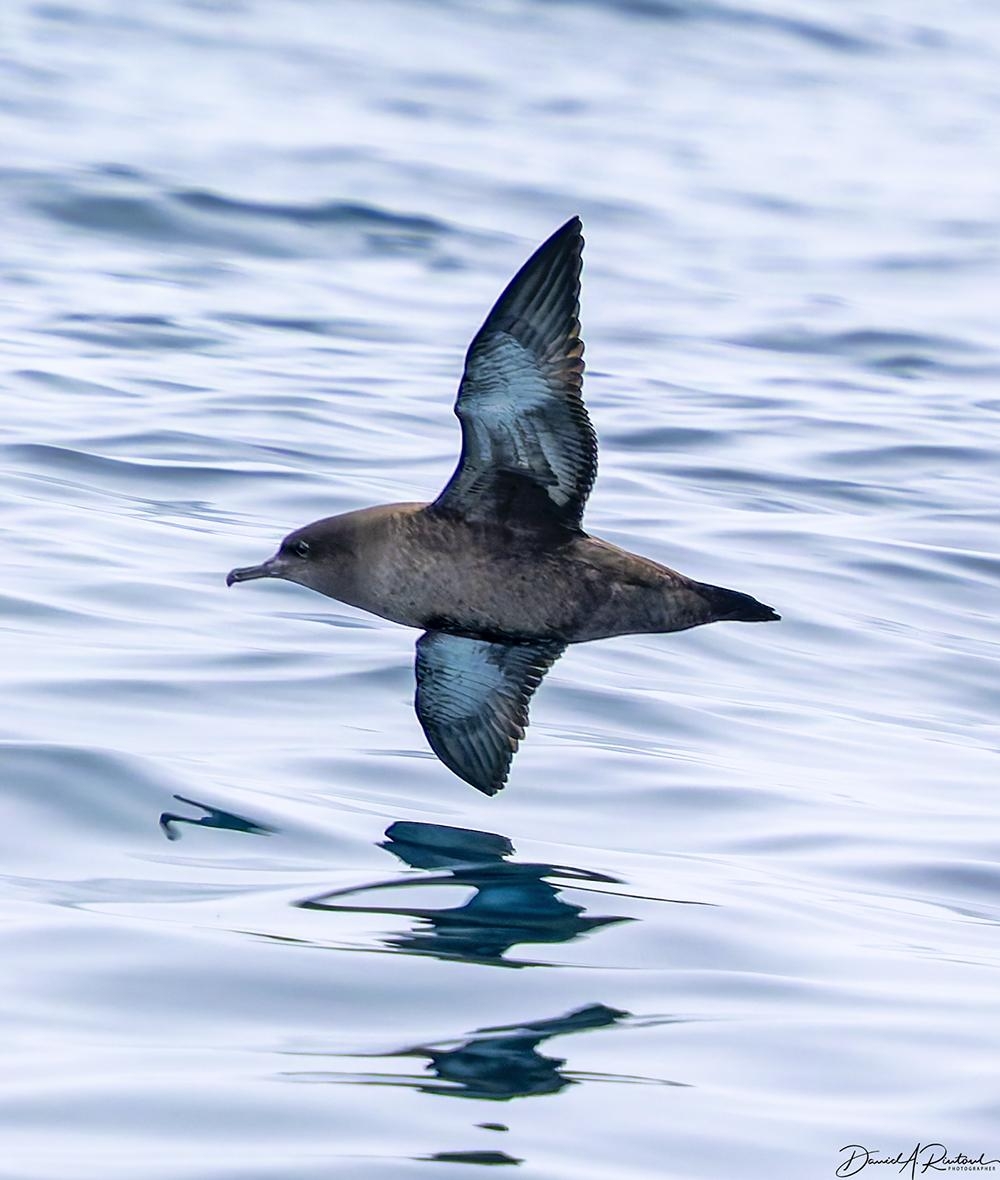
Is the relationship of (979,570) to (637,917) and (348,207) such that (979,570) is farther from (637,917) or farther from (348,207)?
(348,207)

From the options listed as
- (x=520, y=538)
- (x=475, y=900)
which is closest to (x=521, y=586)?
(x=520, y=538)

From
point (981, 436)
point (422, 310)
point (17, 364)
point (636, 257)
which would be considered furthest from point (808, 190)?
point (17, 364)

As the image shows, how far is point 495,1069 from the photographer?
4.84 metres

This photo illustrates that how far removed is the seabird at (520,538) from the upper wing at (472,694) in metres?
0.64

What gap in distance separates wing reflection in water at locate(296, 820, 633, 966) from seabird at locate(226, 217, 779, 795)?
26.0 inches

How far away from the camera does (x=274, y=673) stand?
8.30 meters

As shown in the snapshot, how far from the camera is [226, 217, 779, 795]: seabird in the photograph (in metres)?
→ 6.38

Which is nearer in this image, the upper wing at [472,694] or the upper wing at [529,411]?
the upper wing at [529,411]

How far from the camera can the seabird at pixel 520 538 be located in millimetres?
6379

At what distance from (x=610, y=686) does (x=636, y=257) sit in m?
11.9

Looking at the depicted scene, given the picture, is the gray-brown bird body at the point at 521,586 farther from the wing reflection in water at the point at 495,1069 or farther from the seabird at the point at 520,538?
the wing reflection in water at the point at 495,1069

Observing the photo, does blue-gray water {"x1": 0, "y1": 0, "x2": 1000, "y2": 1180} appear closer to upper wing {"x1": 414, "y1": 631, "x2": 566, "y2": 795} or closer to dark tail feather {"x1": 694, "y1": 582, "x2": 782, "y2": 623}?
upper wing {"x1": 414, "y1": 631, "x2": 566, "y2": 795}
